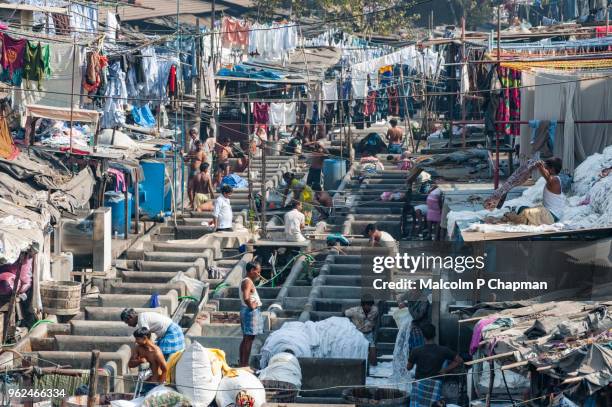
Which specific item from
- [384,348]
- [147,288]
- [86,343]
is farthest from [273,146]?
[86,343]

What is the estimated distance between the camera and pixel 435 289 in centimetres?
1756

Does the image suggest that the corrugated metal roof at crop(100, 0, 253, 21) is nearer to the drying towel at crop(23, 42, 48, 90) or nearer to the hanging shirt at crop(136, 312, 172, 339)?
the drying towel at crop(23, 42, 48, 90)

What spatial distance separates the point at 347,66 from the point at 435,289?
74.0 feet

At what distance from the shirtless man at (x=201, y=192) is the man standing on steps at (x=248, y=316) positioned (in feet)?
38.7

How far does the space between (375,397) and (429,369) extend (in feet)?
3.02

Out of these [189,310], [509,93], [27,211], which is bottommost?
[189,310]

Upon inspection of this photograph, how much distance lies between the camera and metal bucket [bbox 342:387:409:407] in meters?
15.2

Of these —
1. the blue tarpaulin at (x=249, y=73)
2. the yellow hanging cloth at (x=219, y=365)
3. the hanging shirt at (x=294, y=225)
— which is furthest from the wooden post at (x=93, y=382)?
the blue tarpaulin at (x=249, y=73)

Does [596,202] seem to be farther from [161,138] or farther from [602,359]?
[161,138]

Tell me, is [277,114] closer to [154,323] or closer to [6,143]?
[6,143]

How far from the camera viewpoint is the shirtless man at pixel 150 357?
15227 millimetres

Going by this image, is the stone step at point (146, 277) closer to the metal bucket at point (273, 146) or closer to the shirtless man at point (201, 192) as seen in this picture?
the shirtless man at point (201, 192)

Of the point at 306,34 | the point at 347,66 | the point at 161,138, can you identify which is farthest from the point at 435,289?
the point at 306,34

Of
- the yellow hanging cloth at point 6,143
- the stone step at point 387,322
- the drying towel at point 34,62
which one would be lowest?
the stone step at point 387,322
